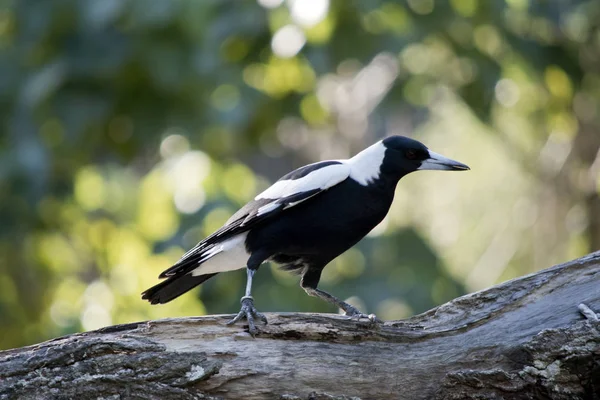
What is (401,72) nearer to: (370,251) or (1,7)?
(370,251)

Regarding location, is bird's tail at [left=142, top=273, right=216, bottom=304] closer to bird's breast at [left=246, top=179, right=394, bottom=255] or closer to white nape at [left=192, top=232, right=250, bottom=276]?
white nape at [left=192, top=232, right=250, bottom=276]

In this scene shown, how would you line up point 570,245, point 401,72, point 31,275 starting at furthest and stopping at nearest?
point 31,275
point 570,245
point 401,72

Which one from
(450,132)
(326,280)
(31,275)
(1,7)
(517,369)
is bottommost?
(517,369)

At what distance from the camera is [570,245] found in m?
9.12

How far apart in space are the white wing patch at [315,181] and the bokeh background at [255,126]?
257cm

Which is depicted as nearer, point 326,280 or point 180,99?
point 326,280

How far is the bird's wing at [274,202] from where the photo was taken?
473 centimetres

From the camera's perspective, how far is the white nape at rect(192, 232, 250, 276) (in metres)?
4.88

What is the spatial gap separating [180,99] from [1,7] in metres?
2.10

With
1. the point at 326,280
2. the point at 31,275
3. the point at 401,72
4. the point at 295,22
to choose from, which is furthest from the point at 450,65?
the point at 31,275

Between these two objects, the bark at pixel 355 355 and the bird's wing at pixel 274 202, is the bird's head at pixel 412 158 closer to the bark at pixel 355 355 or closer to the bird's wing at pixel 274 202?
the bird's wing at pixel 274 202

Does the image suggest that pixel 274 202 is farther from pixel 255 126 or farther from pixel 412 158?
pixel 255 126

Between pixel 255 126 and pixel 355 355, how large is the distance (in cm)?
522

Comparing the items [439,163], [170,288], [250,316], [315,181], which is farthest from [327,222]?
[170,288]
